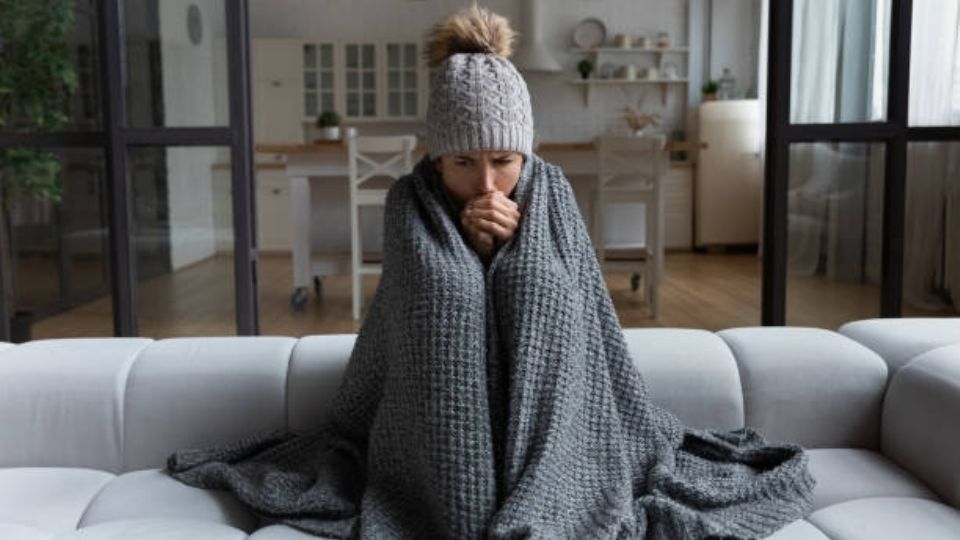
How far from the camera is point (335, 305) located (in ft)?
17.0

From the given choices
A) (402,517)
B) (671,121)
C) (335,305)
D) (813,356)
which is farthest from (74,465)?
(671,121)

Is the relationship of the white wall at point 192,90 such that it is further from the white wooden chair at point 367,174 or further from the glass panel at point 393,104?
the glass panel at point 393,104

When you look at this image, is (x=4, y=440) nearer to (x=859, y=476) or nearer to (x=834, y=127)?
(x=859, y=476)

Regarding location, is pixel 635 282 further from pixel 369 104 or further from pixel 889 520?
pixel 889 520

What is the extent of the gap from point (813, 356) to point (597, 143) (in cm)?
325

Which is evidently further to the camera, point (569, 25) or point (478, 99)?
point (569, 25)

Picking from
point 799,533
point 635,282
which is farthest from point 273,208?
point 799,533

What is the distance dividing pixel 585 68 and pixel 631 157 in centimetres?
343

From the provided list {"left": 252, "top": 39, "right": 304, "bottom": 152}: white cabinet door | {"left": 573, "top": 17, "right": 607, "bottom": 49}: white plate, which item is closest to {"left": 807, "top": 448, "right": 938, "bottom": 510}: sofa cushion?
{"left": 252, "top": 39, "right": 304, "bottom": 152}: white cabinet door

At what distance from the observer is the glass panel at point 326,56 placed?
816 cm

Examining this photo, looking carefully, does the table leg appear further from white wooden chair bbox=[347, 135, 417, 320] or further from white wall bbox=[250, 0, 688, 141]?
white wall bbox=[250, 0, 688, 141]

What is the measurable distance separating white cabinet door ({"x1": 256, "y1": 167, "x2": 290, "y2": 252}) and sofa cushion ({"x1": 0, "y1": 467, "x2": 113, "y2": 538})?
6.30 m

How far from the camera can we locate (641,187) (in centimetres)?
502

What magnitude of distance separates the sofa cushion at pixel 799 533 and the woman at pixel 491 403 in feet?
0.06
